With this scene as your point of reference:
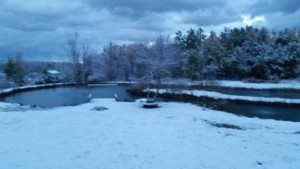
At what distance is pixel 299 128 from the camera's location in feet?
46.5

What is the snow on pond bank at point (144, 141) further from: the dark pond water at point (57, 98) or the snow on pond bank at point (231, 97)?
the dark pond water at point (57, 98)

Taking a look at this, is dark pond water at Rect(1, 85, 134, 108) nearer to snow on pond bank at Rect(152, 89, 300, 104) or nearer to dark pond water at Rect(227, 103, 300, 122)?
snow on pond bank at Rect(152, 89, 300, 104)

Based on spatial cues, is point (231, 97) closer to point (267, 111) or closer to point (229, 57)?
point (267, 111)

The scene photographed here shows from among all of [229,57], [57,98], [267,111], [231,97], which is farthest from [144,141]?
[229,57]

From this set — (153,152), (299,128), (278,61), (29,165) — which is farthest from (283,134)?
(278,61)

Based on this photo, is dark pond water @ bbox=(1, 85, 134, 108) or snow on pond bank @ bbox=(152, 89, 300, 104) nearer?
snow on pond bank @ bbox=(152, 89, 300, 104)

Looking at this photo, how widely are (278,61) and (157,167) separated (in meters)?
38.8

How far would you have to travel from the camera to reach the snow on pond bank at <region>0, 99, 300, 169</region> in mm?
9430

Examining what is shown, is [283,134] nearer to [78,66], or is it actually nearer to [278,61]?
[278,61]

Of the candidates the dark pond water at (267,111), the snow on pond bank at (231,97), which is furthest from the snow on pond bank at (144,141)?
the snow on pond bank at (231,97)

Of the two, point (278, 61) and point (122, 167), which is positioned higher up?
point (278, 61)

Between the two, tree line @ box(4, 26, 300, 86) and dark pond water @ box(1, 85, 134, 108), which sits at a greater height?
tree line @ box(4, 26, 300, 86)

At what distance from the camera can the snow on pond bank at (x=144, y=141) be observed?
9430 millimetres

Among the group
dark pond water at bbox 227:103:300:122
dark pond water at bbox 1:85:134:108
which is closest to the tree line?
dark pond water at bbox 1:85:134:108
